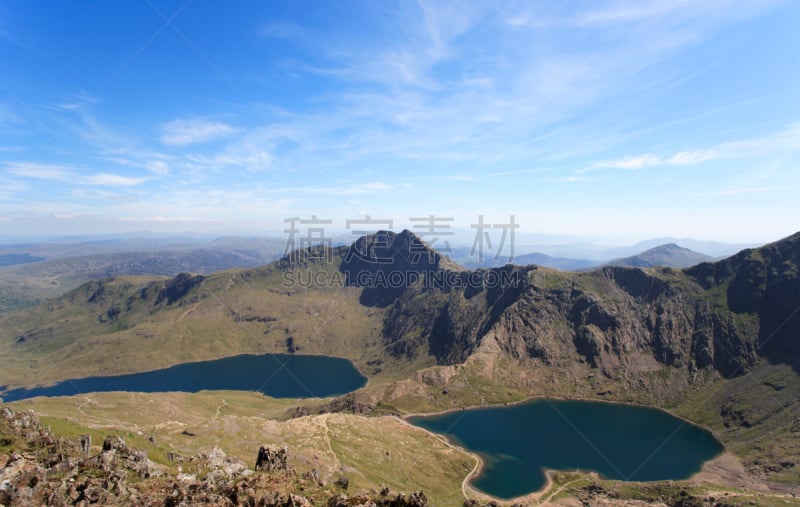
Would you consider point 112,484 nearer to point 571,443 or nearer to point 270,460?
point 270,460

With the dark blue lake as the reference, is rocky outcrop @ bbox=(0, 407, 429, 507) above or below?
above

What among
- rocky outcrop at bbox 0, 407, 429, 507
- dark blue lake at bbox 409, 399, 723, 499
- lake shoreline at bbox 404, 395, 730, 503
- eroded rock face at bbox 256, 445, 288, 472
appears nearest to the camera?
rocky outcrop at bbox 0, 407, 429, 507

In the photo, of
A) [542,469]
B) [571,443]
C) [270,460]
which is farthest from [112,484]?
[571,443]

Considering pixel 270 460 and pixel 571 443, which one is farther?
pixel 571 443

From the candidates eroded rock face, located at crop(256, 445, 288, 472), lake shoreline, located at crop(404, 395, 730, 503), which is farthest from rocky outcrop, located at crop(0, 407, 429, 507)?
lake shoreline, located at crop(404, 395, 730, 503)

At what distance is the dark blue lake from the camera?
13975 centimetres

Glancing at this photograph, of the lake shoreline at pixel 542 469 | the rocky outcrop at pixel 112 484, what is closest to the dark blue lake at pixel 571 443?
the lake shoreline at pixel 542 469

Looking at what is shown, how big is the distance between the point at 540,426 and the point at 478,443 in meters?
38.1

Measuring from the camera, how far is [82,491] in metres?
32.6

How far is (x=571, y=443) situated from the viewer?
16350 centimetres

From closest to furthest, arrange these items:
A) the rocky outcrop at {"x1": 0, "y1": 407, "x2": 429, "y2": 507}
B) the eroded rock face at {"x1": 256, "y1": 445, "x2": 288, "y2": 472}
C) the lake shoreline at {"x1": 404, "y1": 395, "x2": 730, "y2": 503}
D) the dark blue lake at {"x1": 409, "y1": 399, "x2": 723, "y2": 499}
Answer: the rocky outcrop at {"x1": 0, "y1": 407, "x2": 429, "y2": 507} < the eroded rock face at {"x1": 256, "y1": 445, "x2": 288, "y2": 472} < the lake shoreline at {"x1": 404, "y1": 395, "x2": 730, "y2": 503} < the dark blue lake at {"x1": 409, "y1": 399, "x2": 723, "y2": 499}

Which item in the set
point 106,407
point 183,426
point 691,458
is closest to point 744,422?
point 691,458

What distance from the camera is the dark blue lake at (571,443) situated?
140 meters

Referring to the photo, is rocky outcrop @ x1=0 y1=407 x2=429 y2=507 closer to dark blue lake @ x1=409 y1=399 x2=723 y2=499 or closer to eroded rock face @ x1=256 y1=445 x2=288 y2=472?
eroded rock face @ x1=256 y1=445 x2=288 y2=472
